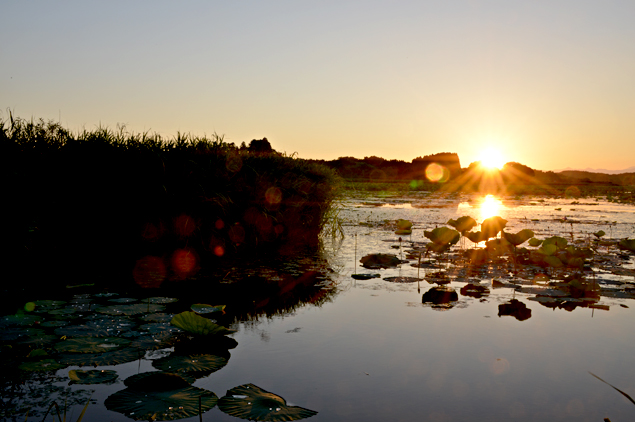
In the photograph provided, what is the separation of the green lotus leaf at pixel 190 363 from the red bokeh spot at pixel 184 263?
3.12m

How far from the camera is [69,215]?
7254 millimetres

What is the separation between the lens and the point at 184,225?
25.3 ft

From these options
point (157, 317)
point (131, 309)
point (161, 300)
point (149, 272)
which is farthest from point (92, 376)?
point (149, 272)

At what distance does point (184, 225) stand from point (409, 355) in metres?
5.07

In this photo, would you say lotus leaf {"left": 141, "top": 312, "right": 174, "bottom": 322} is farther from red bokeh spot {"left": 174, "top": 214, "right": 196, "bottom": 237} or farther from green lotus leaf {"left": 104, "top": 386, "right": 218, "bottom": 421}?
red bokeh spot {"left": 174, "top": 214, "right": 196, "bottom": 237}

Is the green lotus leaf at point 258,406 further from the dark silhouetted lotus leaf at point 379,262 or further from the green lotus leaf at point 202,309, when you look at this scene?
the dark silhouetted lotus leaf at point 379,262

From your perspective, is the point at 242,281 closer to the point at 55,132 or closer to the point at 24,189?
the point at 24,189

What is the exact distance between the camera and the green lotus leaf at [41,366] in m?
3.07

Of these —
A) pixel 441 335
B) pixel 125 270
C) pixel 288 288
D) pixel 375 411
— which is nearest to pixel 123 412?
pixel 375 411

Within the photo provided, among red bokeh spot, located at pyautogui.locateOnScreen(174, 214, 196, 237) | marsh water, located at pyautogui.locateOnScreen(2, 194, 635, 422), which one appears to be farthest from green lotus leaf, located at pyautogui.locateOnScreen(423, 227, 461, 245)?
red bokeh spot, located at pyautogui.locateOnScreen(174, 214, 196, 237)

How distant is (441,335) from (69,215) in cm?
590

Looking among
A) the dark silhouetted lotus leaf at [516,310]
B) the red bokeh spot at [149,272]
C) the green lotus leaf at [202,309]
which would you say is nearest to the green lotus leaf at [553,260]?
the dark silhouetted lotus leaf at [516,310]

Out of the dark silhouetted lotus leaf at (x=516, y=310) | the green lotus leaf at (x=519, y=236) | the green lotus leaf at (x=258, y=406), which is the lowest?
the dark silhouetted lotus leaf at (x=516, y=310)

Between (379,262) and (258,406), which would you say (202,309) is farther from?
(379,262)
